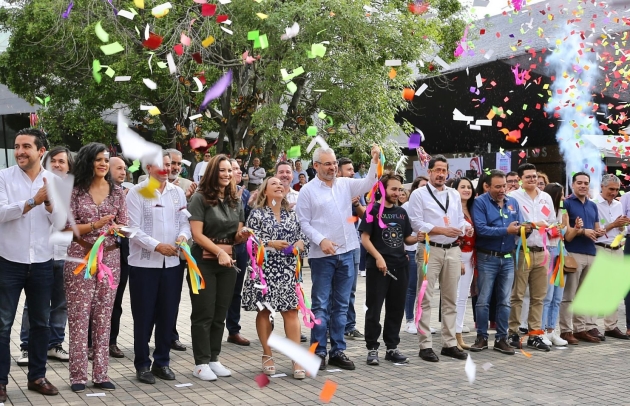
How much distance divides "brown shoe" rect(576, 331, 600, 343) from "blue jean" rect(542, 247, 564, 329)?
1.22ft

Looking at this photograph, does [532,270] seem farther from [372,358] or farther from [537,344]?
[372,358]

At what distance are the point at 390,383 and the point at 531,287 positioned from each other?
2.45 meters

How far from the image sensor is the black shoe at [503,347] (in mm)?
7574

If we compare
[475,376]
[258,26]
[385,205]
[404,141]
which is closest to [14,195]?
[385,205]

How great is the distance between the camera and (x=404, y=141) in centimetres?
2291

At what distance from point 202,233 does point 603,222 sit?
4857 mm

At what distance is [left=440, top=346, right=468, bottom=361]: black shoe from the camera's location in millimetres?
7328

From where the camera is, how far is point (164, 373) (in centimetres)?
631

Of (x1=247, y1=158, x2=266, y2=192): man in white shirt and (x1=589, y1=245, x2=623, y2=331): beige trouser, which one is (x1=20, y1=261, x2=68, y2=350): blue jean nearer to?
(x1=589, y1=245, x2=623, y2=331): beige trouser

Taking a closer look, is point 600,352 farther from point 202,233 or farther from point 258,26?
point 258,26

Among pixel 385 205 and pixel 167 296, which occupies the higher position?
pixel 385 205

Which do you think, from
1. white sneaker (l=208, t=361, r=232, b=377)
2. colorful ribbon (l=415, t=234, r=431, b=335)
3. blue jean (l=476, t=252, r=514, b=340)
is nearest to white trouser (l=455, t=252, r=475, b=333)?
blue jean (l=476, t=252, r=514, b=340)

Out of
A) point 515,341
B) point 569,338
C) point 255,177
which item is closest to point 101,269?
point 515,341

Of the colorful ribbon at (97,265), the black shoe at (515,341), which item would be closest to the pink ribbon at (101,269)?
the colorful ribbon at (97,265)
